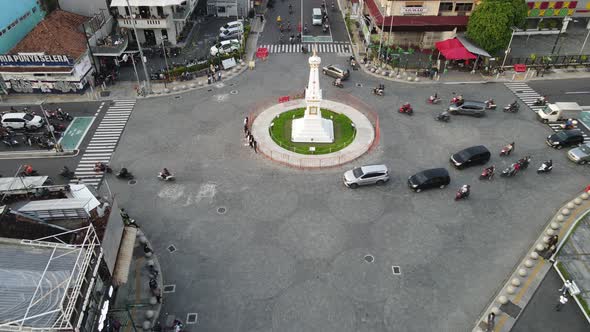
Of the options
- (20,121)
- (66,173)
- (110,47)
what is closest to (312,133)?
(66,173)

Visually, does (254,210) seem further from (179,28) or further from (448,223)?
(179,28)

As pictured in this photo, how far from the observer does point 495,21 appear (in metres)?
53.4

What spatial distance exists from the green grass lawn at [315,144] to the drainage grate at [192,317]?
65.7 feet

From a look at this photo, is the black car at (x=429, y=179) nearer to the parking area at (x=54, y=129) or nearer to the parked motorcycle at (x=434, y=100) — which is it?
the parked motorcycle at (x=434, y=100)

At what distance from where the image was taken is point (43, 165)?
41.2 m

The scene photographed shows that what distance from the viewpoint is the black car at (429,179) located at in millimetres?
36719

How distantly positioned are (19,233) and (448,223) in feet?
103

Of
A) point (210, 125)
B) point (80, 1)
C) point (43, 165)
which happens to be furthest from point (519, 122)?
point (80, 1)

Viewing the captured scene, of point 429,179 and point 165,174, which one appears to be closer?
point 429,179

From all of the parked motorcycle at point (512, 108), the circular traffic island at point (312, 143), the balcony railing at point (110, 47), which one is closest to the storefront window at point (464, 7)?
the parked motorcycle at point (512, 108)

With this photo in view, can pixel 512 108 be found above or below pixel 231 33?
below

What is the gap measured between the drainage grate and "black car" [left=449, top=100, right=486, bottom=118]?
119 feet

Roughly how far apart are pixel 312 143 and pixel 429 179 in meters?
12.9

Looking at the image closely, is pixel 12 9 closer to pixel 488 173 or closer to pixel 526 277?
pixel 488 173
